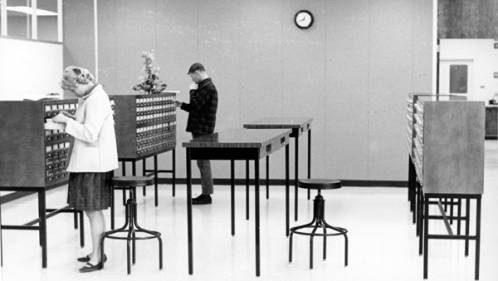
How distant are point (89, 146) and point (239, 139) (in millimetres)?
1088

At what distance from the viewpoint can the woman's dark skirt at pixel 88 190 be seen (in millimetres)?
5590

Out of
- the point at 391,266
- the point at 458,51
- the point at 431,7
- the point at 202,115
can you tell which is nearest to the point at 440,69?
the point at 458,51

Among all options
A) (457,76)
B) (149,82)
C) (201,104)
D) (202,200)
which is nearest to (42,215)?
(149,82)

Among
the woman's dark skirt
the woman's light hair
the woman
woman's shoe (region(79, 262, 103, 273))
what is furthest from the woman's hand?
woman's shoe (region(79, 262, 103, 273))

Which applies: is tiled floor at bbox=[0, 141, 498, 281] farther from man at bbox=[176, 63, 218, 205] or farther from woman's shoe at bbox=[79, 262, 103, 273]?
man at bbox=[176, 63, 218, 205]

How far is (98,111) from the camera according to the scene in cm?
551

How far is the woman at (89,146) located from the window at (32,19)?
11.2 ft

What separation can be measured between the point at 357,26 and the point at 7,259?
5.79 m

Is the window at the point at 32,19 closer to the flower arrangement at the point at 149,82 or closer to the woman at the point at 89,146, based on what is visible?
the flower arrangement at the point at 149,82

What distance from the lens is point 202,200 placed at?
348 inches

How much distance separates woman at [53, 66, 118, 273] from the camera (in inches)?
215

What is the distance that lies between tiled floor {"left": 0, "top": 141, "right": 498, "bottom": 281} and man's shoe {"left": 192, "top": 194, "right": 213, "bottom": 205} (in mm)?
99

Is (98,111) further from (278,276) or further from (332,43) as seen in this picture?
(332,43)

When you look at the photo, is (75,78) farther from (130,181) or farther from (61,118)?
(130,181)
